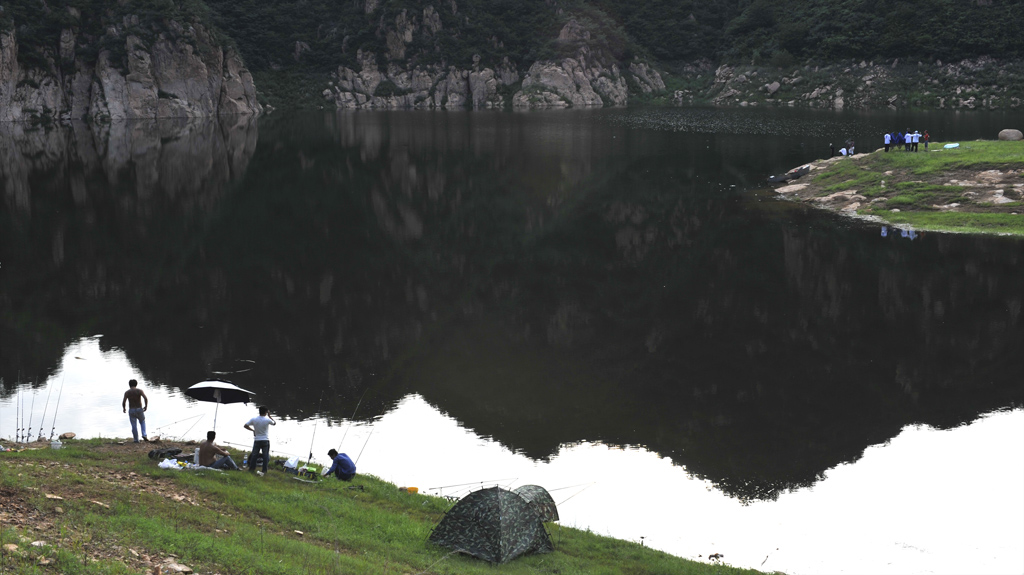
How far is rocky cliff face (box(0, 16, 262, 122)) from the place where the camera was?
6147 inches

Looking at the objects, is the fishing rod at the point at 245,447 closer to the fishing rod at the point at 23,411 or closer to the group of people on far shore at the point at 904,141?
the fishing rod at the point at 23,411

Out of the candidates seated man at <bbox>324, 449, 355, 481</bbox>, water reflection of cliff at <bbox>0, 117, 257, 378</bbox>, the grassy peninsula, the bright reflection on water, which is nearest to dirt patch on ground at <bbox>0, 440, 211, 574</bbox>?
seated man at <bbox>324, 449, 355, 481</bbox>

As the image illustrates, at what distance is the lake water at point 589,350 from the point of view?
902 inches

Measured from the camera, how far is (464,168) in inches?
3438

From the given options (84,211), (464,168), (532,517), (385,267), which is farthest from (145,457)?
(464,168)

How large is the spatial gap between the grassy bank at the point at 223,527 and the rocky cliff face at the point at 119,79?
157 metres

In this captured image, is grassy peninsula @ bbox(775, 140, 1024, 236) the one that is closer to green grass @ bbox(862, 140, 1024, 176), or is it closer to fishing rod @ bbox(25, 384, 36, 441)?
green grass @ bbox(862, 140, 1024, 176)

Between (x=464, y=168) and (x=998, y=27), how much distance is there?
149m

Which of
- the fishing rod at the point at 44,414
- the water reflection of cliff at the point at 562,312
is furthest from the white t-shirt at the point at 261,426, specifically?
the fishing rod at the point at 44,414

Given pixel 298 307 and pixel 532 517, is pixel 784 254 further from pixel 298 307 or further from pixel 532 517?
pixel 532 517

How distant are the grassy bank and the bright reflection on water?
199 cm

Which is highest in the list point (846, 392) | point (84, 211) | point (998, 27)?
point (998, 27)

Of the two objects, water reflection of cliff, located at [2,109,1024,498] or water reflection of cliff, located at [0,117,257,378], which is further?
water reflection of cliff, located at [0,117,257,378]

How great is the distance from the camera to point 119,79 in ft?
561
